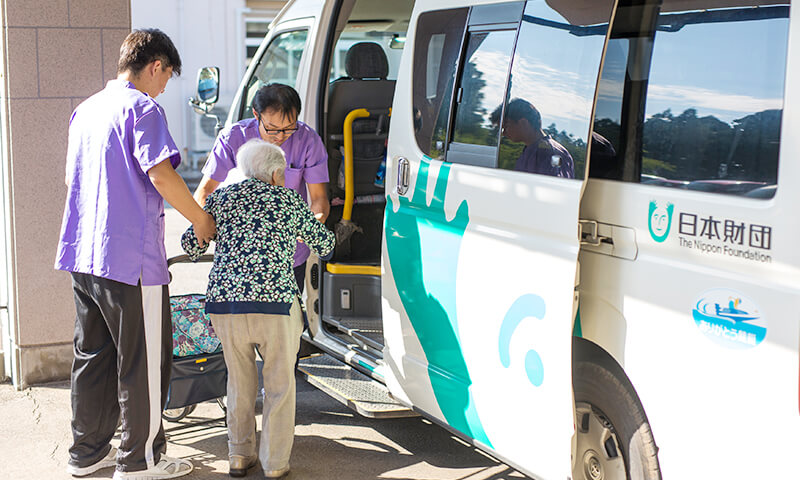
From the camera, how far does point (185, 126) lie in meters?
17.5

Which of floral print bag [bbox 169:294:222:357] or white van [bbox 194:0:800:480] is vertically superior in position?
white van [bbox 194:0:800:480]

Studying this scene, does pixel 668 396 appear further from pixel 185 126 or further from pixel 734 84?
pixel 185 126

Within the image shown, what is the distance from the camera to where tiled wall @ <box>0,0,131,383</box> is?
16.9 ft

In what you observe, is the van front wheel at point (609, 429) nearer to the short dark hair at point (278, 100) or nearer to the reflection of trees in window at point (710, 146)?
the reflection of trees in window at point (710, 146)

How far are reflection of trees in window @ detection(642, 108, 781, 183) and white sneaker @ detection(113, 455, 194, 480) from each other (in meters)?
2.50

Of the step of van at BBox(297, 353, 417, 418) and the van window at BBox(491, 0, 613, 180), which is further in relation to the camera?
the step of van at BBox(297, 353, 417, 418)

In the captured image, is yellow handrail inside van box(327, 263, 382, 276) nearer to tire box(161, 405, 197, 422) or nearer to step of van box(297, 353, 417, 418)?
step of van box(297, 353, 417, 418)

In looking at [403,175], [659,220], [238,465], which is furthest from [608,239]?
[238,465]

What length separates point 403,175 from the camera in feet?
13.5

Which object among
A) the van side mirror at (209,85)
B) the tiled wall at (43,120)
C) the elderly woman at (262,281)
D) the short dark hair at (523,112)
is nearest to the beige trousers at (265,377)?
the elderly woman at (262,281)

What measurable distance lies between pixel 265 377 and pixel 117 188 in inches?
41.1

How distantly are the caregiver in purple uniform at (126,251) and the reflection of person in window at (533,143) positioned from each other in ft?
4.39

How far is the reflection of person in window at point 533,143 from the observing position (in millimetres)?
3196

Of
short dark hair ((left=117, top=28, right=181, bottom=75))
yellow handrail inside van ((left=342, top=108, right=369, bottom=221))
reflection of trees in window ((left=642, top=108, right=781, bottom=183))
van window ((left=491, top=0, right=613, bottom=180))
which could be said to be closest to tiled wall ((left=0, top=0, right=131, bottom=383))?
yellow handrail inside van ((left=342, top=108, right=369, bottom=221))
